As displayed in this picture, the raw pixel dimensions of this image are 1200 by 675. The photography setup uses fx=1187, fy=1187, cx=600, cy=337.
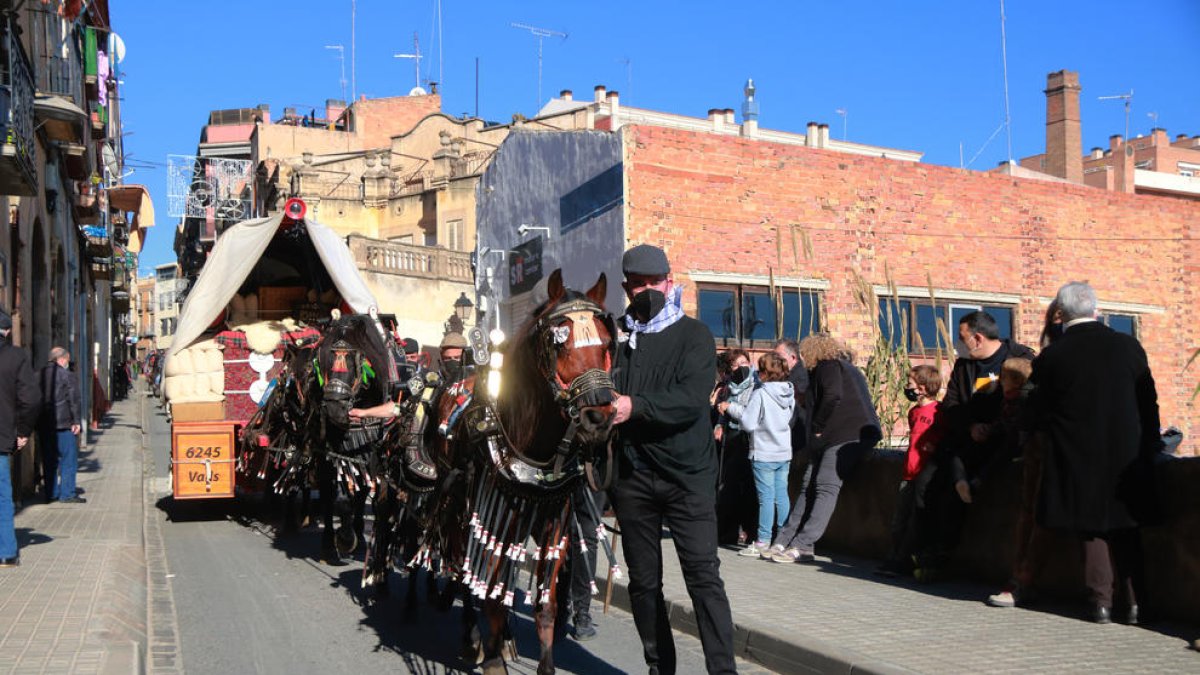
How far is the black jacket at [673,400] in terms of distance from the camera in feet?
18.0

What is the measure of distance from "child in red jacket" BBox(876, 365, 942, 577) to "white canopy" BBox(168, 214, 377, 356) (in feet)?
22.7

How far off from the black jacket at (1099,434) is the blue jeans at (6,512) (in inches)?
308

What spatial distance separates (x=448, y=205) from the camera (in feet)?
154

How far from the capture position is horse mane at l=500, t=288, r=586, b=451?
5742 millimetres

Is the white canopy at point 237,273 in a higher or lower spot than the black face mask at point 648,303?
higher

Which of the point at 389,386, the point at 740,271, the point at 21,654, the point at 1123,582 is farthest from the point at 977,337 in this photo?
the point at 740,271

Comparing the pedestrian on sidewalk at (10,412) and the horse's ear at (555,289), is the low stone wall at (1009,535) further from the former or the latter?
the pedestrian on sidewalk at (10,412)

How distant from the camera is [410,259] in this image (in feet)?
129

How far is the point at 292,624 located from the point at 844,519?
5004mm

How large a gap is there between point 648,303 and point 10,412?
21.0 ft

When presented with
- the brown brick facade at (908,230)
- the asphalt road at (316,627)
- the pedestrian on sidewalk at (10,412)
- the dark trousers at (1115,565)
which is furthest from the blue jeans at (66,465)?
the dark trousers at (1115,565)

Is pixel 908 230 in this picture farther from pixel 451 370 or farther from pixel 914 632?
pixel 914 632

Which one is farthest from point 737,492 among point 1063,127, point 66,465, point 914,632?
point 1063,127

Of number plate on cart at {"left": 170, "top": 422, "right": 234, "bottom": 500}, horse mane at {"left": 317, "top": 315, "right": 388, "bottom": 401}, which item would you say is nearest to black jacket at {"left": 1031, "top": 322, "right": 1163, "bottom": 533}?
horse mane at {"left": 317, "top": 315, "right": 388, "bottom": 401}
